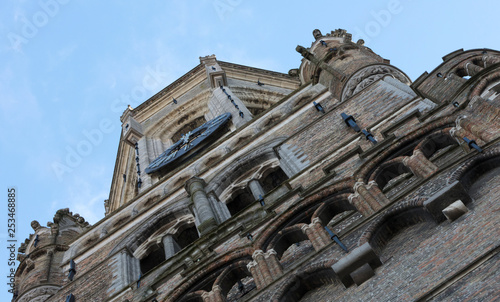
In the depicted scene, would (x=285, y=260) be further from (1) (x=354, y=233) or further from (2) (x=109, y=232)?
(2) (x=109, y=232)

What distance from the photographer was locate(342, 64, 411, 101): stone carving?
1712cm

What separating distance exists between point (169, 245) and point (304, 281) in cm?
788

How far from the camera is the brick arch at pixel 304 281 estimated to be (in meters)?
8.53

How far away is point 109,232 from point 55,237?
9.78 feet

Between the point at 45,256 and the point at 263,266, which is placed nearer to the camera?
the point at 263,266

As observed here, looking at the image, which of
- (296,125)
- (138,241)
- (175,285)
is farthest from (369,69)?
(175,285)

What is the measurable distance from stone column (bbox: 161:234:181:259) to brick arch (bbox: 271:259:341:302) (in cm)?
724

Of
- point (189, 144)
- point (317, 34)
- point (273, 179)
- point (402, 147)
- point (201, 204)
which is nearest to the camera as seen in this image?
point (402, 147)

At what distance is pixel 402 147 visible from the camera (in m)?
10.8

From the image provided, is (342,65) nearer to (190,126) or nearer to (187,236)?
(187,236)

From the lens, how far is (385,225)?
29.1ft

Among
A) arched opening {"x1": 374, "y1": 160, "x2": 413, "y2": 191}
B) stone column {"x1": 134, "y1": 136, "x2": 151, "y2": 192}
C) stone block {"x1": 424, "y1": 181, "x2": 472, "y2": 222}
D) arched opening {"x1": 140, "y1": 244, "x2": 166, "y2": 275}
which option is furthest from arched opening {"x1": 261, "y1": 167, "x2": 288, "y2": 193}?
stone block {"x1": 424, "y1": 181, "x2": 472, "y2": 222}

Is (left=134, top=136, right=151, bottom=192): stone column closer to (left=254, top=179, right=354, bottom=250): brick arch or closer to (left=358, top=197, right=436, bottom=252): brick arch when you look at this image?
(left=254, top=179, right=354, bottom=250): brick arch

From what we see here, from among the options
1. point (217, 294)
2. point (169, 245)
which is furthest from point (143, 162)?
point (217, 294)
